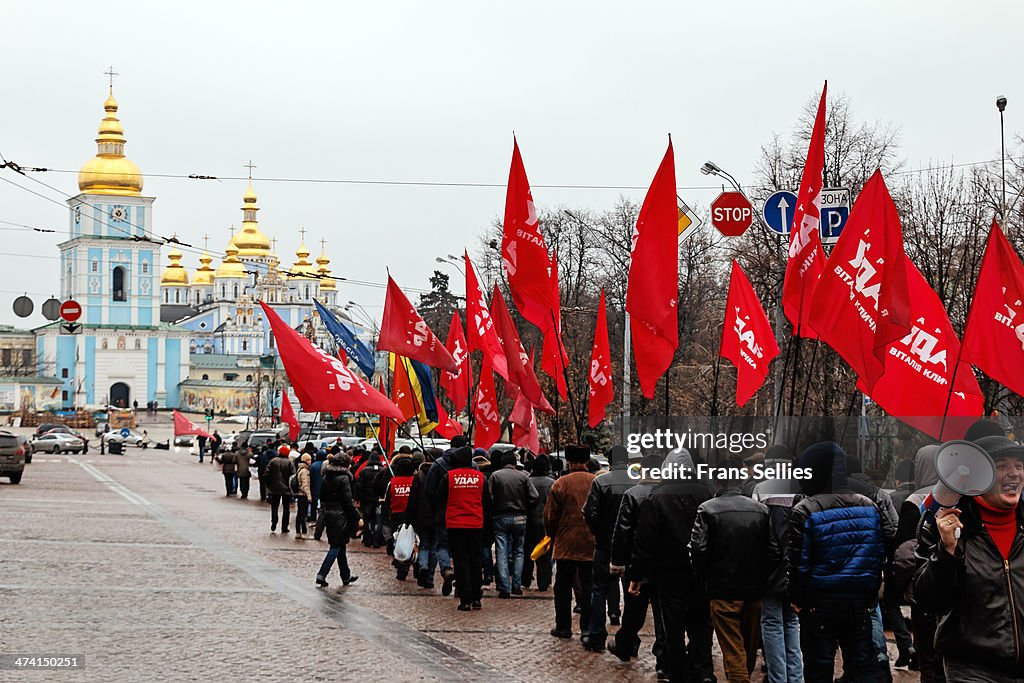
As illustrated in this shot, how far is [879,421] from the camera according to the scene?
2744cm

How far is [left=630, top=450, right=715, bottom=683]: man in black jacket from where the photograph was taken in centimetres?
1048

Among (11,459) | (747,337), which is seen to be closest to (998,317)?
(747,337)

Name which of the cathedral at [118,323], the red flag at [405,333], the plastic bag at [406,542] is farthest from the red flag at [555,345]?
the cathedral at [118,323]

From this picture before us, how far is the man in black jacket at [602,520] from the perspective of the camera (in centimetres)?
1243

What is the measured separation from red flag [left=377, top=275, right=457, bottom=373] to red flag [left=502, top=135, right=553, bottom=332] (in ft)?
10.1

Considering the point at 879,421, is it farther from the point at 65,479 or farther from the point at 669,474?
the point at 65,479

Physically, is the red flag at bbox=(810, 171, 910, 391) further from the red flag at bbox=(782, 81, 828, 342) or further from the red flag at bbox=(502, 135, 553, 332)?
the red flag at bbox=(502, 135, 553, 332)

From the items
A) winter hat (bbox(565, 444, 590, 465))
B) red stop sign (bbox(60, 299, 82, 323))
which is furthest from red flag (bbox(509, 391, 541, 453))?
red stop sign (bbox(60, 299, 82, 323))

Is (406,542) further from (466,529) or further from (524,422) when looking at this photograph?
(524,422)

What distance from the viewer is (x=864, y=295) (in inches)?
493

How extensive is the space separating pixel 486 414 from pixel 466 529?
5739 millimetres

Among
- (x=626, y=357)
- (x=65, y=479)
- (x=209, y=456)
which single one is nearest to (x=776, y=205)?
(x=626, y=357)

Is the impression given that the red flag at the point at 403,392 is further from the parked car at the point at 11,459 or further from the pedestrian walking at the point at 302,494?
the parked car at the point at 11,459

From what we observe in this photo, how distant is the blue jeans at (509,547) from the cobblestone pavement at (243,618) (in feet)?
0.87
